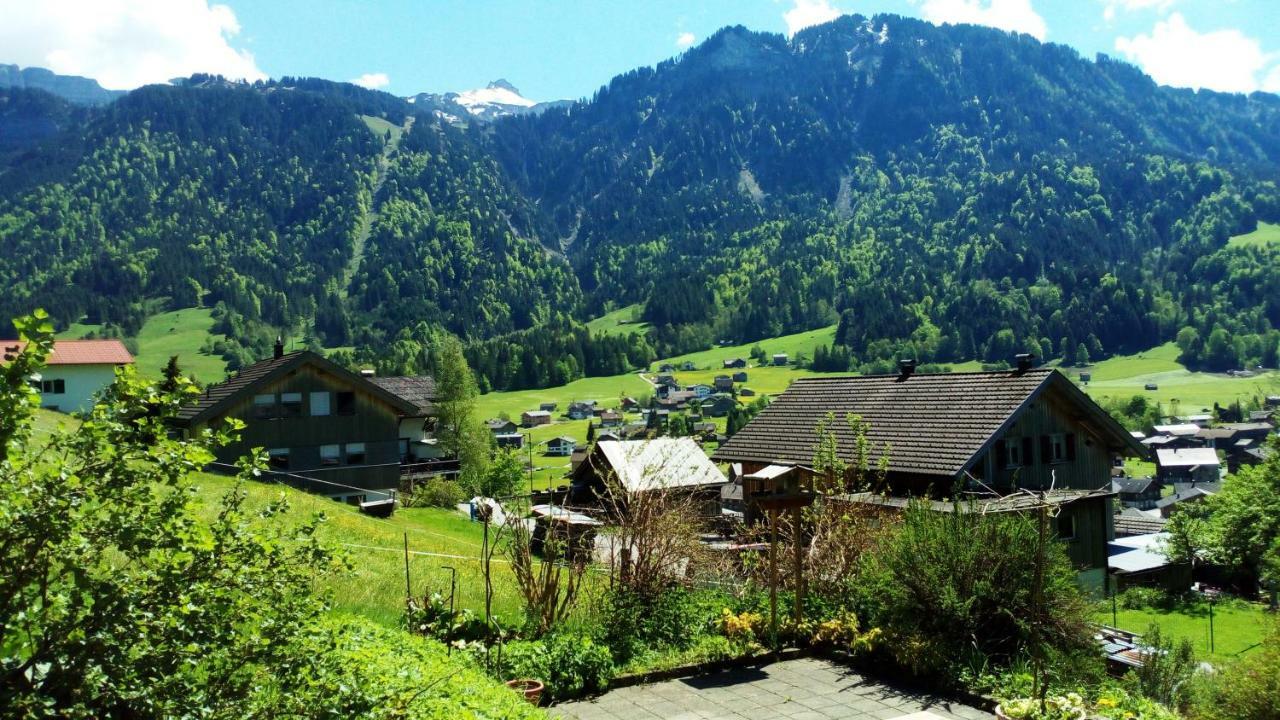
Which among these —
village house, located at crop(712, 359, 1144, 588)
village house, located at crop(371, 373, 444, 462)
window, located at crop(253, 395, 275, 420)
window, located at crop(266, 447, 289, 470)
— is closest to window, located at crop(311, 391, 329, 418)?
window, located at crop(253, 395, 275, 420)

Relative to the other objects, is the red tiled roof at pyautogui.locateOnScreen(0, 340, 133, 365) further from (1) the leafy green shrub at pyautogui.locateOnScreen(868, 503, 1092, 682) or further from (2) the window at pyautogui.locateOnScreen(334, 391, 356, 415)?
(1) the leafy green shrub at pyautogui.locateOnScreen(868, 503, 1092, 682)

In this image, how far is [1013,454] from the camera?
91.1ft

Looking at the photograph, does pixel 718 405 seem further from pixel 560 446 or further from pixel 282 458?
pixel 282 458

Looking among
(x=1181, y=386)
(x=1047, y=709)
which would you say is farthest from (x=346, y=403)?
(x=1181, y=386)

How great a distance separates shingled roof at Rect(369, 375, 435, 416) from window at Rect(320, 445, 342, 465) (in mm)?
26566

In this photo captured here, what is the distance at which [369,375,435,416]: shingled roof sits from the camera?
71.4 metres

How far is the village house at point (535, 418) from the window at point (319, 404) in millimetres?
115082

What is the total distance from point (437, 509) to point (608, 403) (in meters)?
140

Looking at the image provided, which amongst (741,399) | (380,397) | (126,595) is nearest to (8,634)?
(126,595)

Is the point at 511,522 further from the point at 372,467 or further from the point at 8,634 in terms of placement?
the point at 372,467

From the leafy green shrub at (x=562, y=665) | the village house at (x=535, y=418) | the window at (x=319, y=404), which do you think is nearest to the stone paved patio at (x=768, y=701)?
the leafy green shrub at (x=562, y=665)

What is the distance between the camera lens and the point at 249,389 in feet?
131

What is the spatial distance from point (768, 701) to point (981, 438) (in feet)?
57.9

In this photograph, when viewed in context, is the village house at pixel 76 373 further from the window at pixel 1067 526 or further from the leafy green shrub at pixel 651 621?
the window at pixel 1067 526
